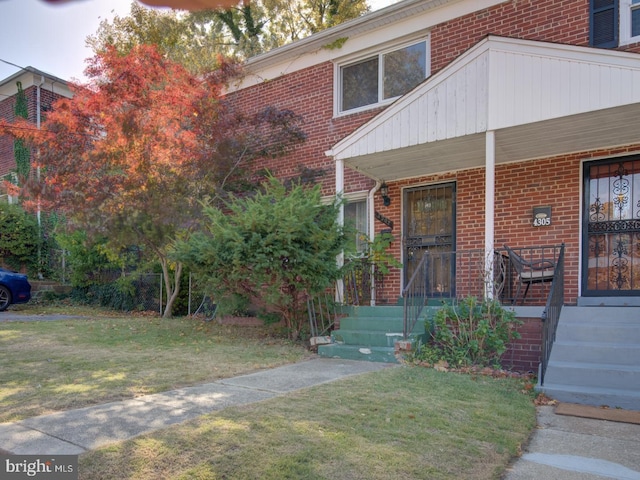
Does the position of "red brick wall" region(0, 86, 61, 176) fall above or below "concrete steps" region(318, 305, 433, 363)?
above

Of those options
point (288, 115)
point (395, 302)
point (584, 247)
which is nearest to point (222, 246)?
point (395, 302)

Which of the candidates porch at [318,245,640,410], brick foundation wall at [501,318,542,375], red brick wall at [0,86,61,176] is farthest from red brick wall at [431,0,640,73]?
red brick wall at [0,86,61,176]

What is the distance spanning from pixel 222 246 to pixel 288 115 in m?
4.21

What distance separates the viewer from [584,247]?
7152 mm

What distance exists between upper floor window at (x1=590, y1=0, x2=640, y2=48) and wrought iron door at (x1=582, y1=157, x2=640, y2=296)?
5.79 feet

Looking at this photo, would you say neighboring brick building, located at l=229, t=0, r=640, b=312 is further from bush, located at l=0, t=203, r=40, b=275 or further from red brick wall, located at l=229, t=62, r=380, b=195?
bush, located at l=0, t=203, r=40, b=275

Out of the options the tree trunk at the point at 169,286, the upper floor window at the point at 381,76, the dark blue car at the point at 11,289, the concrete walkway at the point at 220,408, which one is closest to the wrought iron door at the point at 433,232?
the upper floor window at the point at 381,76

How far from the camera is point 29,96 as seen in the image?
1603cm

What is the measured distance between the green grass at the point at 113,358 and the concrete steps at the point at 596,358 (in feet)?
10.5

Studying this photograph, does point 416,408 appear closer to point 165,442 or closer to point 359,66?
point 165,442

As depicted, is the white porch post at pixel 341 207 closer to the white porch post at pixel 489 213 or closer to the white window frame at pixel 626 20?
the white porch post at pixel 489 213

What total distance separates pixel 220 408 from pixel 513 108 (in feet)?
16.5

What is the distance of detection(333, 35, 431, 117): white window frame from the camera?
349 inches

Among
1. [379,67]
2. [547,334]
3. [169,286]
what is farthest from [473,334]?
[169,286]
